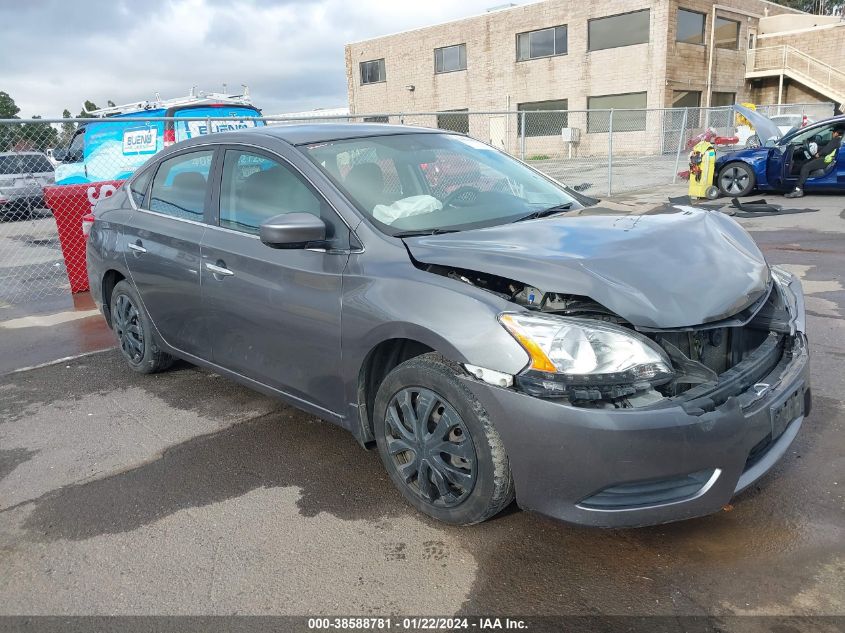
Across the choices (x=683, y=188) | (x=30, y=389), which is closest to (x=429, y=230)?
(x=30, y=389)

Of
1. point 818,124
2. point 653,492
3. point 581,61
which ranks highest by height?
point 581,61

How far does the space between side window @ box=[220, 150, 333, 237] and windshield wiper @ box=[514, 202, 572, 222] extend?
40.3 inches

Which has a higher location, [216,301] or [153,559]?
[216,301]

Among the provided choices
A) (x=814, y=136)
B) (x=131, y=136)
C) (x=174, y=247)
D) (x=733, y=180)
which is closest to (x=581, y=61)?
(x=733, y=180)

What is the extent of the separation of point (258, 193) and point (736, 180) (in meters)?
12.7

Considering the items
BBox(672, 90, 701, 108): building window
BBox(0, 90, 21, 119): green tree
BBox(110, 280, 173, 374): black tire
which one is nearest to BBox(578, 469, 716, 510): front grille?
BBox(110, 280, 173, 374): black tire

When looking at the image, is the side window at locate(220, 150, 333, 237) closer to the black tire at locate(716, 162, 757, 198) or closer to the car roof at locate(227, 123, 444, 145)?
the car roof at locate(227, 123, 444, 145)

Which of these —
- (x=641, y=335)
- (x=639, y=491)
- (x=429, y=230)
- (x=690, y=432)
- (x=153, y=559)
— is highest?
(x=429, y=230)

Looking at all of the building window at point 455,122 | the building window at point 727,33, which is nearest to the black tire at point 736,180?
the building window at point 455,122

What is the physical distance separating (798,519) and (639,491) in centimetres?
95

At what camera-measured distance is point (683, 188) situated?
16766 millimetres

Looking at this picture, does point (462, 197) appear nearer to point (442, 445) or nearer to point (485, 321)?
point (485, 321)

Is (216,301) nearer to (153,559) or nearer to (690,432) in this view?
(153,559)

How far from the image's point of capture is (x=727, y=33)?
32.2m
